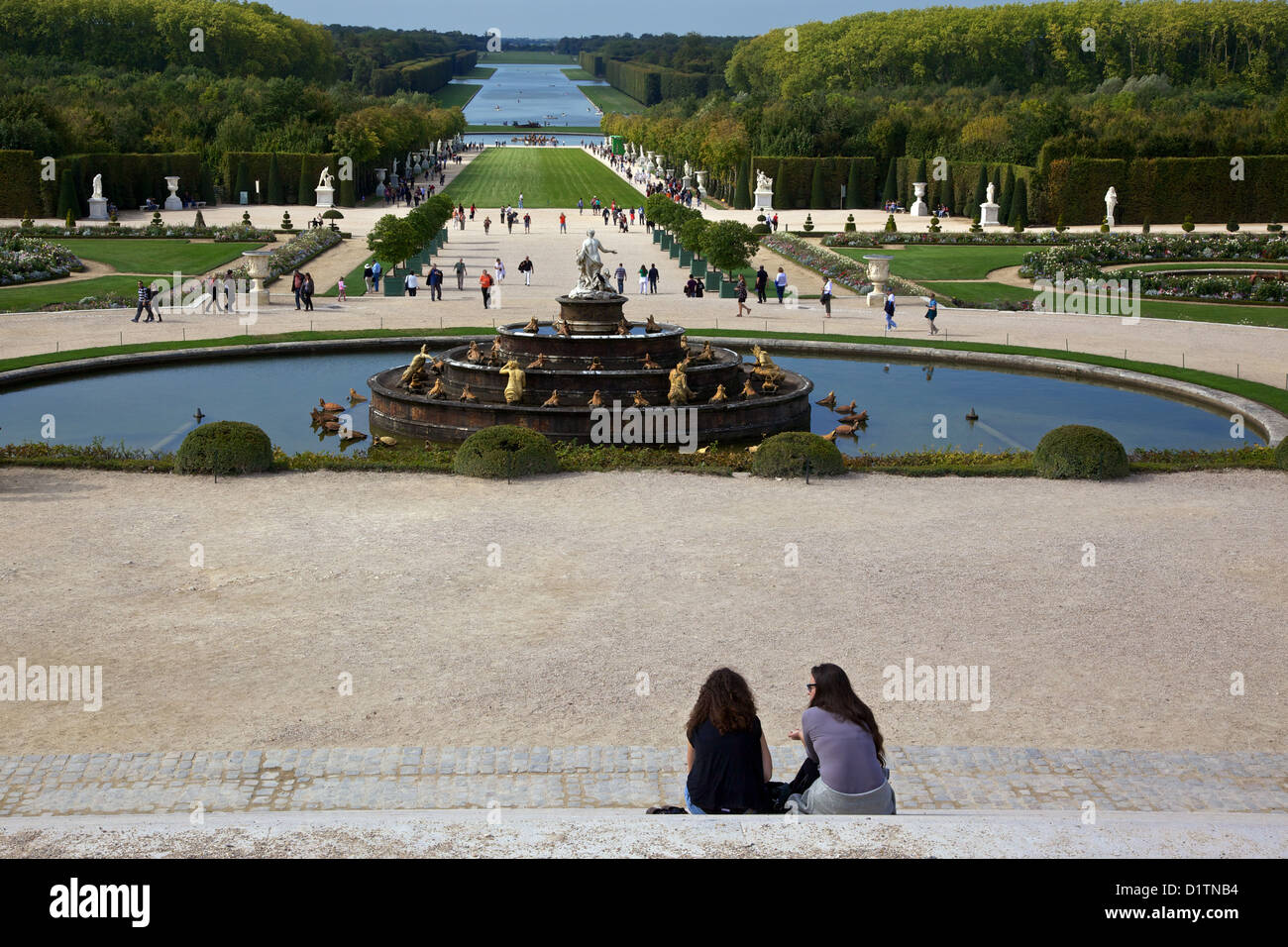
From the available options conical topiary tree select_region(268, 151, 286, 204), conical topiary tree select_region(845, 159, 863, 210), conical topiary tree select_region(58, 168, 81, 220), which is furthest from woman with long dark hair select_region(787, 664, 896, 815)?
conical topiary tree select_region(268, 151, 286, 204)

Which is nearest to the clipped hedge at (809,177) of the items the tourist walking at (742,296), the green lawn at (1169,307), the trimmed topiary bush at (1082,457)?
the green lawn at (1169,307)

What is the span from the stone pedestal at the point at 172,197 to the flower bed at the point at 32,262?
2877cm

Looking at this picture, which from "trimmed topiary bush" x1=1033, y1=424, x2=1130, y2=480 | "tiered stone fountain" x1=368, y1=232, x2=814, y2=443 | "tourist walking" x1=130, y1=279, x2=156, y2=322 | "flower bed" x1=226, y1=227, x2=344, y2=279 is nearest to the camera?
"trimmed topiary bush" x1=1033, y1=424, x2=1130, y2=480

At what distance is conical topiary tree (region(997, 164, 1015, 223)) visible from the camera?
74812 mm

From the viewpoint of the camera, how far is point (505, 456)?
20641 millimetres

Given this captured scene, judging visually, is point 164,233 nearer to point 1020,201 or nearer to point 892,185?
point 1020,201

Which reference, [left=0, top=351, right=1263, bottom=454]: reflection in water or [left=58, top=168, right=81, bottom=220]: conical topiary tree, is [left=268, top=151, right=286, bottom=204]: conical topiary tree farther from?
[left=0, top=351, right=1263, bottom=454]: reflection in water

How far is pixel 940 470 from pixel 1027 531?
3.61 meters

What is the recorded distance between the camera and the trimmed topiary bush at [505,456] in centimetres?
2062

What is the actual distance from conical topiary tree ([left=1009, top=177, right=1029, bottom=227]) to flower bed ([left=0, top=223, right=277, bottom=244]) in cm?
3782

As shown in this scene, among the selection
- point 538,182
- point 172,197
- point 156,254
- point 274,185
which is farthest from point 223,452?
point 538,182

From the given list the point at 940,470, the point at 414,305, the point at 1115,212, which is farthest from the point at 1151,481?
the point at 1115,212

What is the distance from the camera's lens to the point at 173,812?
9500 mm

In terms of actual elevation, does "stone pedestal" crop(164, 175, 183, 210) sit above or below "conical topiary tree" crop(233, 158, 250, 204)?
below
